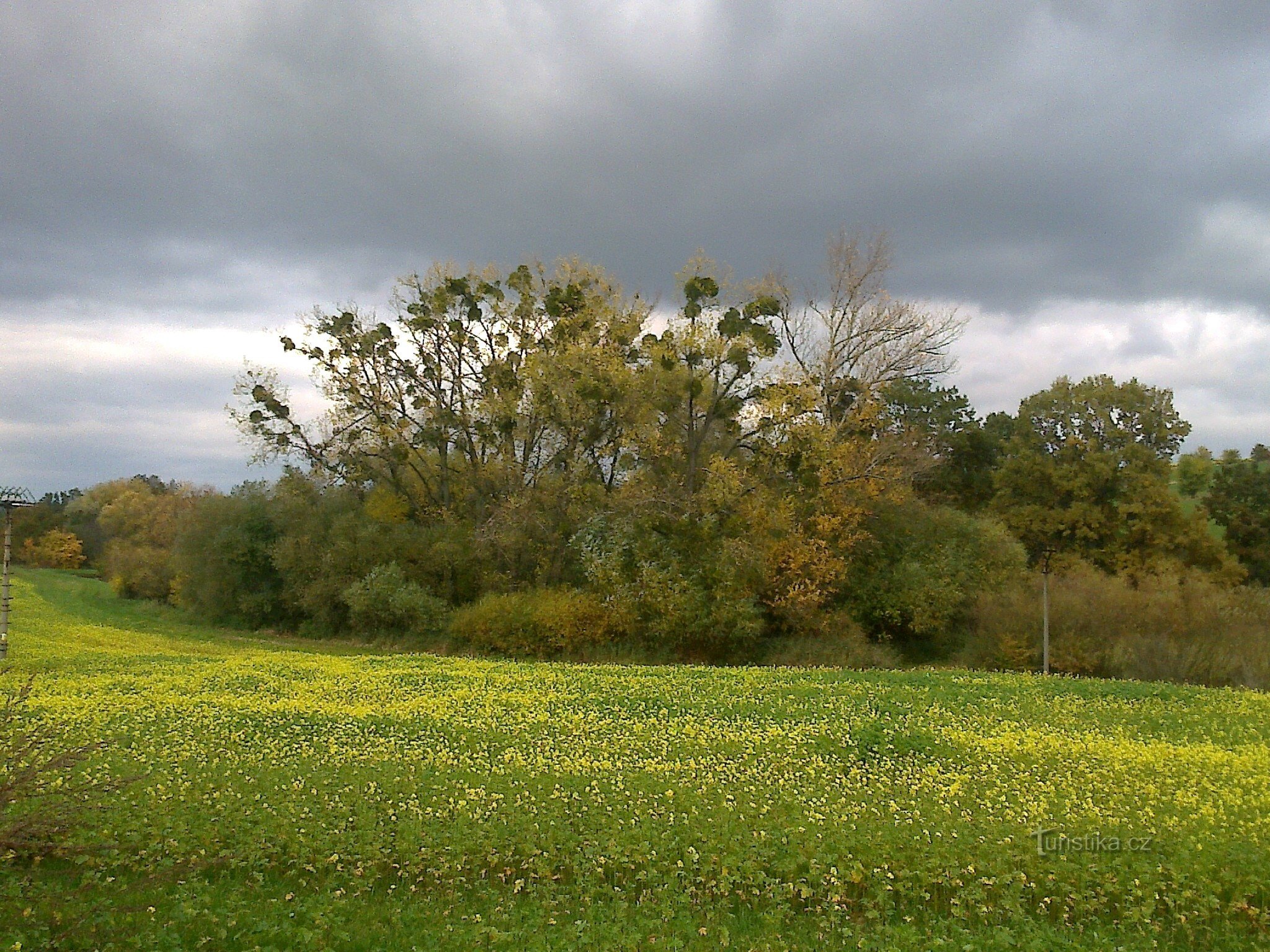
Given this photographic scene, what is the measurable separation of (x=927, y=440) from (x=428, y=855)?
145 feet

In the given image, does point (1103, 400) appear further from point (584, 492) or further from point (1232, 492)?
point (584, 492)

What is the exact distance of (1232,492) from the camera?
53.3m

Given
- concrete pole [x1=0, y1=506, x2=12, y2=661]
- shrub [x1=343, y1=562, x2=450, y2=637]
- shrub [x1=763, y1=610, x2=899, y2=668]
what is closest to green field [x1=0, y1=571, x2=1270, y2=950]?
concrete pole [x1=0, y1=506, x2=12, y2=661]

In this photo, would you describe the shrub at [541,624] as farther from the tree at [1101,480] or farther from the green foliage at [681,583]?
the tree at [1101,480]

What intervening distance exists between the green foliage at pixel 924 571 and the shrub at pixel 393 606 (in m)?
16.5

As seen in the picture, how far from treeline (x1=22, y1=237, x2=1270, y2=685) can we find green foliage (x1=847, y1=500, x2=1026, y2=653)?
0.12 meters

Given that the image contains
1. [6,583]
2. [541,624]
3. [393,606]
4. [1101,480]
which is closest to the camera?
[6,583]

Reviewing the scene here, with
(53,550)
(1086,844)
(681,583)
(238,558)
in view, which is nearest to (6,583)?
(681,583)

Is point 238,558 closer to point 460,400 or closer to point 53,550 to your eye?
point 460,400

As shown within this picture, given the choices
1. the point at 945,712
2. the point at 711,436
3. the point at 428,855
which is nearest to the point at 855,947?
the point at 428,855

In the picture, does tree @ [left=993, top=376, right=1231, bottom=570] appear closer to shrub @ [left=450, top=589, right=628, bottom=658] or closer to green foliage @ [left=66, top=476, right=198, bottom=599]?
shrub @ [left=450, top=589, right=628, bottom=658]

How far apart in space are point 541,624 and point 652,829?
25.0 m

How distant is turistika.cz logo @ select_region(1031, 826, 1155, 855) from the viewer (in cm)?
912

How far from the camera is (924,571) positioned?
36.8m
